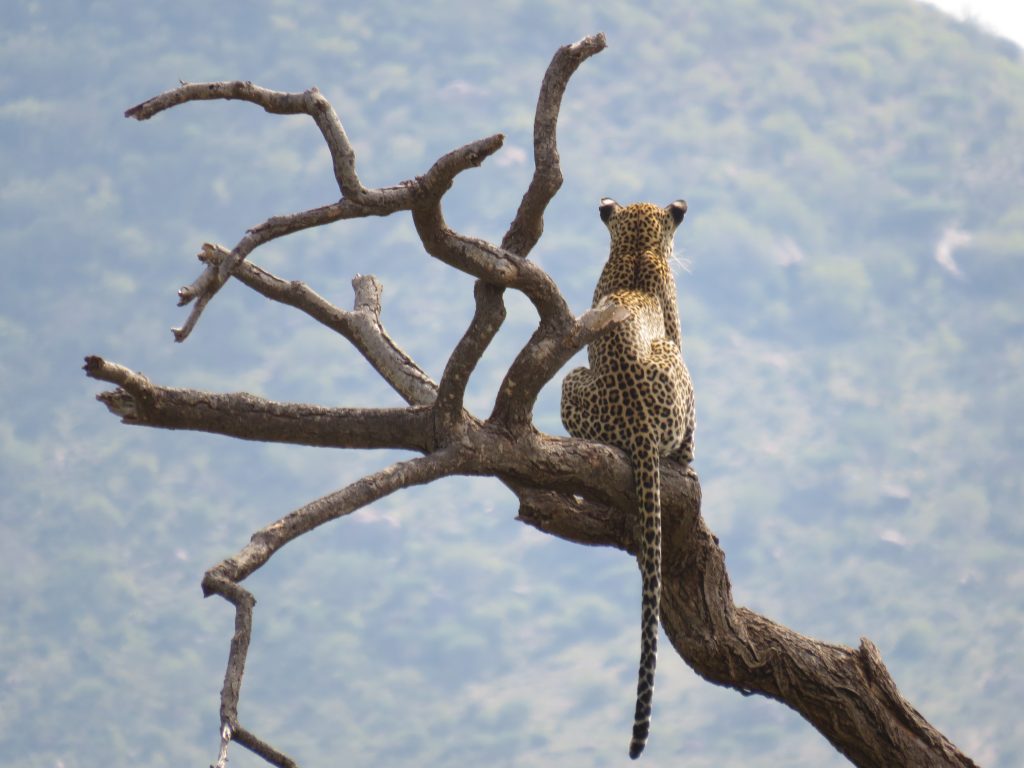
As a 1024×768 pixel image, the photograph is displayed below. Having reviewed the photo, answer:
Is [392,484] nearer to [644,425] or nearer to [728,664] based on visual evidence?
[644,425]

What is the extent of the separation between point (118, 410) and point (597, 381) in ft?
8.90

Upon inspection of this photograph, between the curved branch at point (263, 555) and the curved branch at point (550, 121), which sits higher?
the curved branch at point (550, 121)

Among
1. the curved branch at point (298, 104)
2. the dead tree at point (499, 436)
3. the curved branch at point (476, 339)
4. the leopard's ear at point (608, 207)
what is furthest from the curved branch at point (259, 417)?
the leopard's ear at point (608, 207)

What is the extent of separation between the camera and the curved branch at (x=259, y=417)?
239 inches

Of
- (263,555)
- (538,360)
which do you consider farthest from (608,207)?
(263,555)

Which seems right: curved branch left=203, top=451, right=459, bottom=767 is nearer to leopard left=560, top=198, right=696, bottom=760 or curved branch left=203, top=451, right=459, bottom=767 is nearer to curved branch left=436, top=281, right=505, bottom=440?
curved branch left=436, top=281, right=505, bottom=440

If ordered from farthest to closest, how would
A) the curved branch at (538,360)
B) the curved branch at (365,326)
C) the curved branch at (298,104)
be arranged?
the curved branch at (365,326), the curved branch at (538,360), the curved branch at (298,104)

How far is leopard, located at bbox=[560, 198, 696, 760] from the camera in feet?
23.5

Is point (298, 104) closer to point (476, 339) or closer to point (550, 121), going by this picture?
point (550, 121)

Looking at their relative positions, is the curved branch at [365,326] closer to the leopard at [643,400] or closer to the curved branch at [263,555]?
the leopard at [643,400]

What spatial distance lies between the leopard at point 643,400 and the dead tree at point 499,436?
19cm

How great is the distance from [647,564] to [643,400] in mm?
879

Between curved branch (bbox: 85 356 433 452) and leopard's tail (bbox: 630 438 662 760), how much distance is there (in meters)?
1.21

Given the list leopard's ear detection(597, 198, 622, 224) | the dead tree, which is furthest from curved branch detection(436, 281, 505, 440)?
leopard's ear detection(597, 198, 622, 224)
